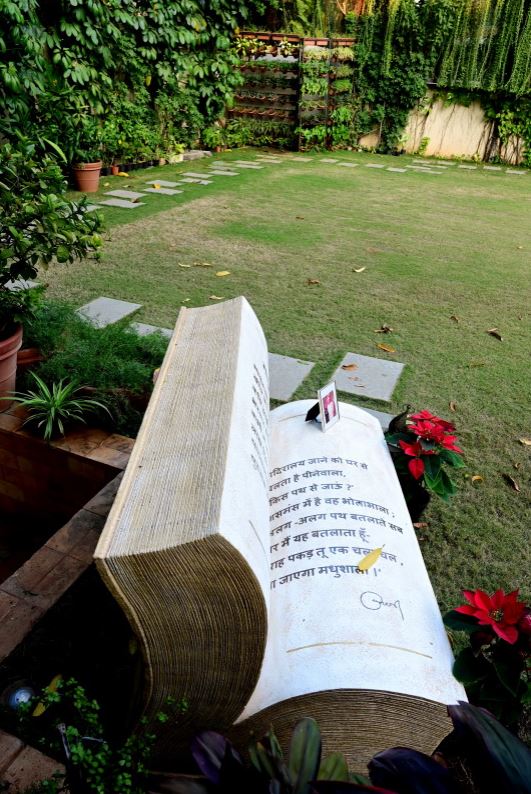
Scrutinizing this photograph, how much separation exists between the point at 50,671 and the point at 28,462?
106 cm

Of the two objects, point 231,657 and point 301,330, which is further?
point 301,330

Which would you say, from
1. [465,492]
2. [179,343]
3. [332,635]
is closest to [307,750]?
[332,635]

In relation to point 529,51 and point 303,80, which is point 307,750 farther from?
point 529,51

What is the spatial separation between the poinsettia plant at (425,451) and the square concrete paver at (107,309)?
226cm

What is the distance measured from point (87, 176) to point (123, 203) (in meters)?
0.68

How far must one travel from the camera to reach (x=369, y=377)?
3430 mm

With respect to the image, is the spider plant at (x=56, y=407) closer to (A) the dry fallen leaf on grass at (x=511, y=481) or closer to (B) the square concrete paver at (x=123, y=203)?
(A) the dry fallen leaf on grass at (x=511, y=481)

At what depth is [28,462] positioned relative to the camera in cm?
249

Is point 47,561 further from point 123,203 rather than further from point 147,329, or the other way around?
point 123,203

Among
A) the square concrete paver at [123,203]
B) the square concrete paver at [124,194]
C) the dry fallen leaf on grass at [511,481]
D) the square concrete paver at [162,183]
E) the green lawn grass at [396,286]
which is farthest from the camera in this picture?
the square concrete paver at [162,183]

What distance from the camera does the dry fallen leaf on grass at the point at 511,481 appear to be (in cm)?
268

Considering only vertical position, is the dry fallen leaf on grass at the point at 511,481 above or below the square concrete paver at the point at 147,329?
below

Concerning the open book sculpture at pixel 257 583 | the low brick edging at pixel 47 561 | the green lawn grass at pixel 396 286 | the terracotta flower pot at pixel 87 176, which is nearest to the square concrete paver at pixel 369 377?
the green lawn grass at pixel 396 286
